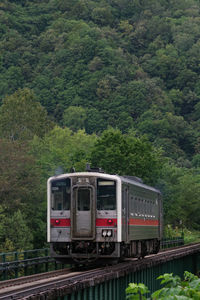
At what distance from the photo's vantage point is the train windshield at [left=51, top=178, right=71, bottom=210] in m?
26.9

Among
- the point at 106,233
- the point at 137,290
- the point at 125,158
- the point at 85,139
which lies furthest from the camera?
the point at 85,139

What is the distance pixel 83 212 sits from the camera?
26.7 metres

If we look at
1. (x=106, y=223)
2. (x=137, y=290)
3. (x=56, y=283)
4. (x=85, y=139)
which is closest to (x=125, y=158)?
(x=85, y=139)

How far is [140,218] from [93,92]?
6356 inches

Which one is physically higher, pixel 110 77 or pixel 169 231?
pixel 110 77

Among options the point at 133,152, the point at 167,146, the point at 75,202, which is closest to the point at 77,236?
the point at 75,202

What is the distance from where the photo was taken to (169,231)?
83.2m

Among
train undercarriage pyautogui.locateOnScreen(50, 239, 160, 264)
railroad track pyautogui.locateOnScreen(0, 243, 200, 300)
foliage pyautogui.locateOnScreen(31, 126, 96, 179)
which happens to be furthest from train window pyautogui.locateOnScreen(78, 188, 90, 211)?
foliage pyautogui.locateOnScreen(31, 126, 96, 179)

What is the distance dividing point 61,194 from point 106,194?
157cm

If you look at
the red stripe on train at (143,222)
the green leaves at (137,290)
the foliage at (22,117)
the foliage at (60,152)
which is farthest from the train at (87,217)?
the foliage at (22,117)

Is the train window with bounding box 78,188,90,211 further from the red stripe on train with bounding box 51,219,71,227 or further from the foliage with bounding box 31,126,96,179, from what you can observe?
the foliage with bounding box 31,126,96,179

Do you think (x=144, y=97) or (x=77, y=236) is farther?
(x=144, y=97)

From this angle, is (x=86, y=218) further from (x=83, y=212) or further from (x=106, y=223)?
(x=106, y=223)

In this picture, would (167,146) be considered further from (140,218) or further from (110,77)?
(140,218)
